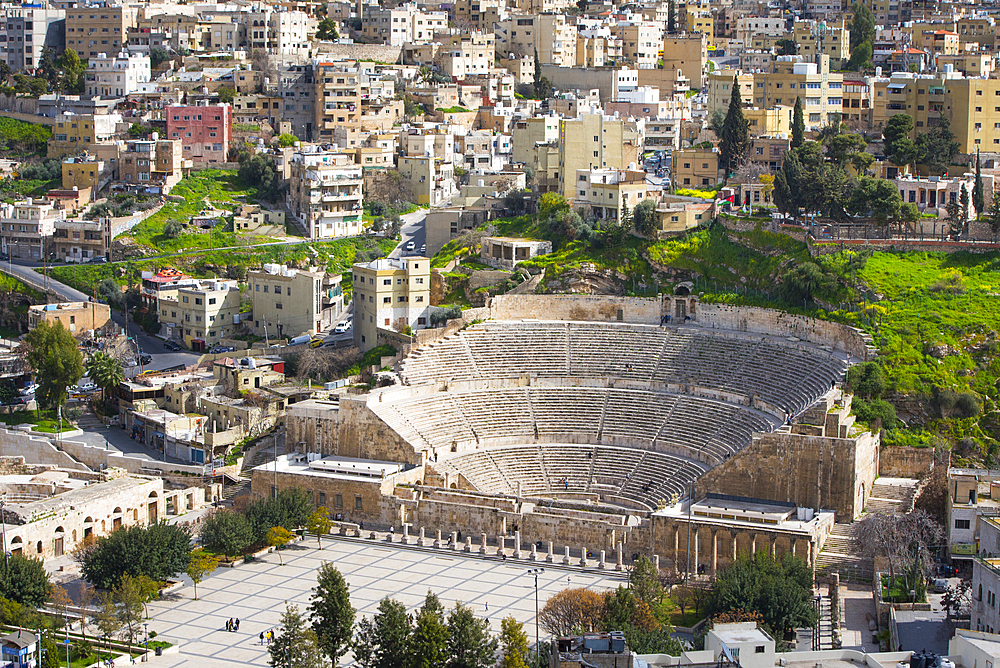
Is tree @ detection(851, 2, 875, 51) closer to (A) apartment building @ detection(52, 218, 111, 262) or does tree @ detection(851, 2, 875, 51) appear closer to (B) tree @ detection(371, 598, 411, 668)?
(A) apartment building @ detection(52, 218, 111, 262)

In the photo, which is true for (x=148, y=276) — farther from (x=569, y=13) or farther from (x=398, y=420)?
(x=569, y=13)

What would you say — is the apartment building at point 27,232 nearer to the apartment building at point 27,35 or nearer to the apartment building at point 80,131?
the apartment building at point 80,131

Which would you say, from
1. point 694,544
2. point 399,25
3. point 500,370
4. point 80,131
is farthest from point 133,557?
point 399,25

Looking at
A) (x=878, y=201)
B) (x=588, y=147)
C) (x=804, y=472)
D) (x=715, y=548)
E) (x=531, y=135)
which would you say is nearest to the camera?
(x=715, y=548)

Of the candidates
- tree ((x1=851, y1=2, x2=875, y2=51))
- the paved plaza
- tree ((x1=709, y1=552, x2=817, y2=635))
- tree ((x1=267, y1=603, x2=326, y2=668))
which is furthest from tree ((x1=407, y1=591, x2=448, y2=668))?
tree ((x1=851, y1=2, x2=875, y2=51))

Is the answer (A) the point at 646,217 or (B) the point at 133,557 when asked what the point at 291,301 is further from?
(B) the point at 133,557

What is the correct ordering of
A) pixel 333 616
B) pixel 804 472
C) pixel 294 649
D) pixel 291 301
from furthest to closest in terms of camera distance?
1. pixel 291 301
2. pixel 804 472
3. pixel 333 616
4. pixel 294 649

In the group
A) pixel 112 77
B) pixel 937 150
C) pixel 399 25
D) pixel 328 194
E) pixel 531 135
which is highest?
pixel 399 25
